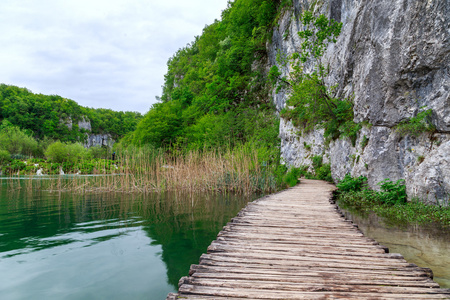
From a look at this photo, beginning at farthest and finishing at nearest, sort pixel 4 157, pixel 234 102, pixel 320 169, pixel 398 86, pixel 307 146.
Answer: pixel 4 157 → pixel 234 102 → pixel 307 146 → pixel 320 169 → pixel 398 86

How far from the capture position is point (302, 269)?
2.06 metres

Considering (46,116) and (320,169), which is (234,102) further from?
(46,116)

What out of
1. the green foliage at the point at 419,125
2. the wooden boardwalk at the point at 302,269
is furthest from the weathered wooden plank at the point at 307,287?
the green foliage at the point at 419,125

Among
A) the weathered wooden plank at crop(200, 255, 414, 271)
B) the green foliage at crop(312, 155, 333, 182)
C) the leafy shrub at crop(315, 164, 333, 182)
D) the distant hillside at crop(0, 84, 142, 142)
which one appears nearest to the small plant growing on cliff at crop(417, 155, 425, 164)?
the weathered wooden plank at crop(200, 255, 414, 271)

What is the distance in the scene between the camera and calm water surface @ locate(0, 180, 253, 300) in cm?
287

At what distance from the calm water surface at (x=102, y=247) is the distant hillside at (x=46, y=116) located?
128 ft

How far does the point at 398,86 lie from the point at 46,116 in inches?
2556

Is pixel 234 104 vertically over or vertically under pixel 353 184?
over

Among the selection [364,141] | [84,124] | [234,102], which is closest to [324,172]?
[364,141]

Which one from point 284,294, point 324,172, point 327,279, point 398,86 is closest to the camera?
point 284,294

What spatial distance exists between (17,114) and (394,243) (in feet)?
204

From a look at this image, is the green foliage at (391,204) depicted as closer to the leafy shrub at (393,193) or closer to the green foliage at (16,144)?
the leafy shrub at (393,193)

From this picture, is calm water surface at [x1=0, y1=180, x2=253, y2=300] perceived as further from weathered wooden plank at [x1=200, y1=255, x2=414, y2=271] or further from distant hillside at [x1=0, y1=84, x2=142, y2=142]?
distant hillside at [x1=0, y1=84, x2=142, y2=142]

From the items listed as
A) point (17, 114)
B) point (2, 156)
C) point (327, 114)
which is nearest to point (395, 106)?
point (327, 114)
